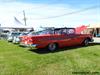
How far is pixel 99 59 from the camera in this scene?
1056 centimetres

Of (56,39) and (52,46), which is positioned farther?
(56,39)

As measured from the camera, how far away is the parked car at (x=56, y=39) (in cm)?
1425

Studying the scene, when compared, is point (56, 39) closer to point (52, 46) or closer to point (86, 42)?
point (52, 46)

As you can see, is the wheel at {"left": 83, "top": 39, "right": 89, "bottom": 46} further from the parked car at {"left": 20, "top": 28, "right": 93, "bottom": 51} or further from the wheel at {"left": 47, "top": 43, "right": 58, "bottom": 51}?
the wheel at {"left": 47, "top": 43, "right": 58, "bottom": 51}

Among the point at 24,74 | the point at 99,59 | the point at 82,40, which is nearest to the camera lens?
the point at 24,74

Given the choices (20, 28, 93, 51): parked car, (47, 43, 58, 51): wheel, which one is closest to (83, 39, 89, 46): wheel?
(20, 28, 93, 51): parked car

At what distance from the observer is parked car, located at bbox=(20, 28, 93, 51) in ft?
46.8

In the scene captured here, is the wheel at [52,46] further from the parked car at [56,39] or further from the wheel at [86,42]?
the wheel at [86,42]

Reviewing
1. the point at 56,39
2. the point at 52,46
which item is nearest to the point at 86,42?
the point at 56,39

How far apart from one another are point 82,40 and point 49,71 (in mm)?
8885

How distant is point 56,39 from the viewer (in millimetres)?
15188

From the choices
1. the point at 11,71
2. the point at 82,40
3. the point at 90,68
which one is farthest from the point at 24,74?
the point at 82,40

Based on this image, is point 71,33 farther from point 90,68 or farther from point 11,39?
point 11,39

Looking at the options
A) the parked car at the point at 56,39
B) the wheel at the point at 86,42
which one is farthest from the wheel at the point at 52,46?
the wheel at the point at 86,42
